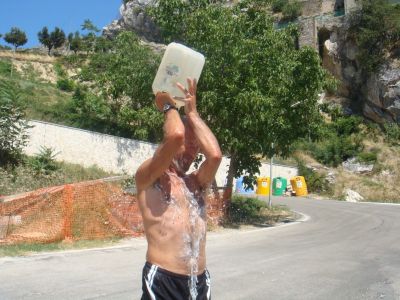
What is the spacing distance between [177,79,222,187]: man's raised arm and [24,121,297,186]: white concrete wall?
73.8ft

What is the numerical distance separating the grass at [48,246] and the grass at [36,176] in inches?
271

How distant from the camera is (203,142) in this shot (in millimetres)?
3277

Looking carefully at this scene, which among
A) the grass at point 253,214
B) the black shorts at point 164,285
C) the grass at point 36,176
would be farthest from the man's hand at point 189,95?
the grass at point 36,176

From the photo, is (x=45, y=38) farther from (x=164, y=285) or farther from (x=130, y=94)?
(x=164, y=285)

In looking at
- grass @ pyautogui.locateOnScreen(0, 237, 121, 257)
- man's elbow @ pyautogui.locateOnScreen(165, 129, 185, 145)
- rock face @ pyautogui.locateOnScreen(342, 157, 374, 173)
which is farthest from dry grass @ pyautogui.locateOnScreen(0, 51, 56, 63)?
man's elbow @ pyautogui.locateOnScreen(165, 129, 185, 145)

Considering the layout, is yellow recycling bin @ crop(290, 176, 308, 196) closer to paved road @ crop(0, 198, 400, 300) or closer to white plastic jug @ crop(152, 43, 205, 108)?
paved road @ crop(0, 198, 400, 300)

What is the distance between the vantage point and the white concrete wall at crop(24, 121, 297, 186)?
25.3m

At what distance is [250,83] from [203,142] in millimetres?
14900

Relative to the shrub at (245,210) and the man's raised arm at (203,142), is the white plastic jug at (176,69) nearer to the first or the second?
the man's raised arm at (203,142)

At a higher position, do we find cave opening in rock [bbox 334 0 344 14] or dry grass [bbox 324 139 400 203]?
cave opening in rock [bbox 334 0 344 14]

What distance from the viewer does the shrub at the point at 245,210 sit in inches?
776

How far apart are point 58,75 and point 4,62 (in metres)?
5.75

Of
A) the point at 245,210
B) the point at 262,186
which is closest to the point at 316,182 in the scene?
the point at 262,186

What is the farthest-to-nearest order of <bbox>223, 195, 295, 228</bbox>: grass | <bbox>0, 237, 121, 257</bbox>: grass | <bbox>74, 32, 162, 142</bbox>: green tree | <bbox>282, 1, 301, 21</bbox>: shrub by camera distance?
<bbox>282, 1, 301, 21</bbox>: shrub
<bbox>74, 32, 162, 142</bbox>: green tree
<bbox>223, 195, 295, 228</bbox>: grass
<bbox>0, 237, 121, 257</bbox>: grass
